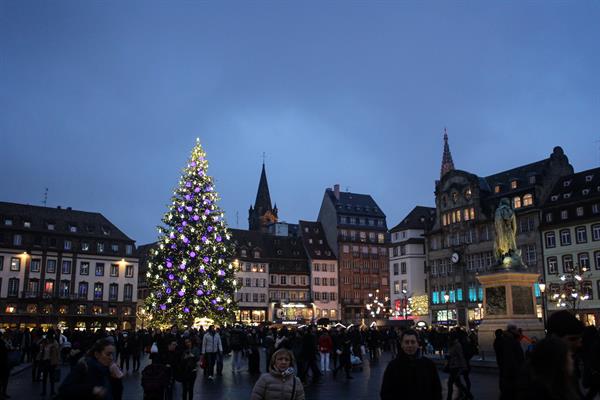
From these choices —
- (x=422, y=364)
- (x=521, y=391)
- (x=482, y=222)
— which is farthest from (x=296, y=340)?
(x=482, y=222)

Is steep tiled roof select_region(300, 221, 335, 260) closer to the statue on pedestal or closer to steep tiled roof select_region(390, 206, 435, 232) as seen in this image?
steep tiled roof select_region(390, 206, 435, 232)

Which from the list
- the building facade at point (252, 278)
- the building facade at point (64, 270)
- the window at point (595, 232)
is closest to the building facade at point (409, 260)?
the building facade at point (252, 278)

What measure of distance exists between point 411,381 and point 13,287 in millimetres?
73857

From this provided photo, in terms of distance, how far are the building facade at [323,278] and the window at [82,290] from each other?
34554mm

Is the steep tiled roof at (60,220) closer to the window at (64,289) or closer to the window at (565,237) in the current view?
the window at (64,289)

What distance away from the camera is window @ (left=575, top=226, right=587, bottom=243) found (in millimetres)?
58062

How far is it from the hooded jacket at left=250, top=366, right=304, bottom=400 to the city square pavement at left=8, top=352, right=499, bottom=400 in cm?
1043

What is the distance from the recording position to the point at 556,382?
3.67m

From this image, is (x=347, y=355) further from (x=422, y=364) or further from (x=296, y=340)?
(x=422, y=364)

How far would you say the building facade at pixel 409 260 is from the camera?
82500 mm

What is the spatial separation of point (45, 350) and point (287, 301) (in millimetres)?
74229

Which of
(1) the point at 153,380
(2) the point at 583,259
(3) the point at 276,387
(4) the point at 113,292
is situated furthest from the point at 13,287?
(3) the point at 276,387

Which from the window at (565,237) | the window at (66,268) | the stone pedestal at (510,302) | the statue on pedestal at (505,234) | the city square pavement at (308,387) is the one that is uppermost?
the window at (565,237)

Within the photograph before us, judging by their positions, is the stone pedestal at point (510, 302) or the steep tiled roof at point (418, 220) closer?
the stone pedestal at point (510, 302)
